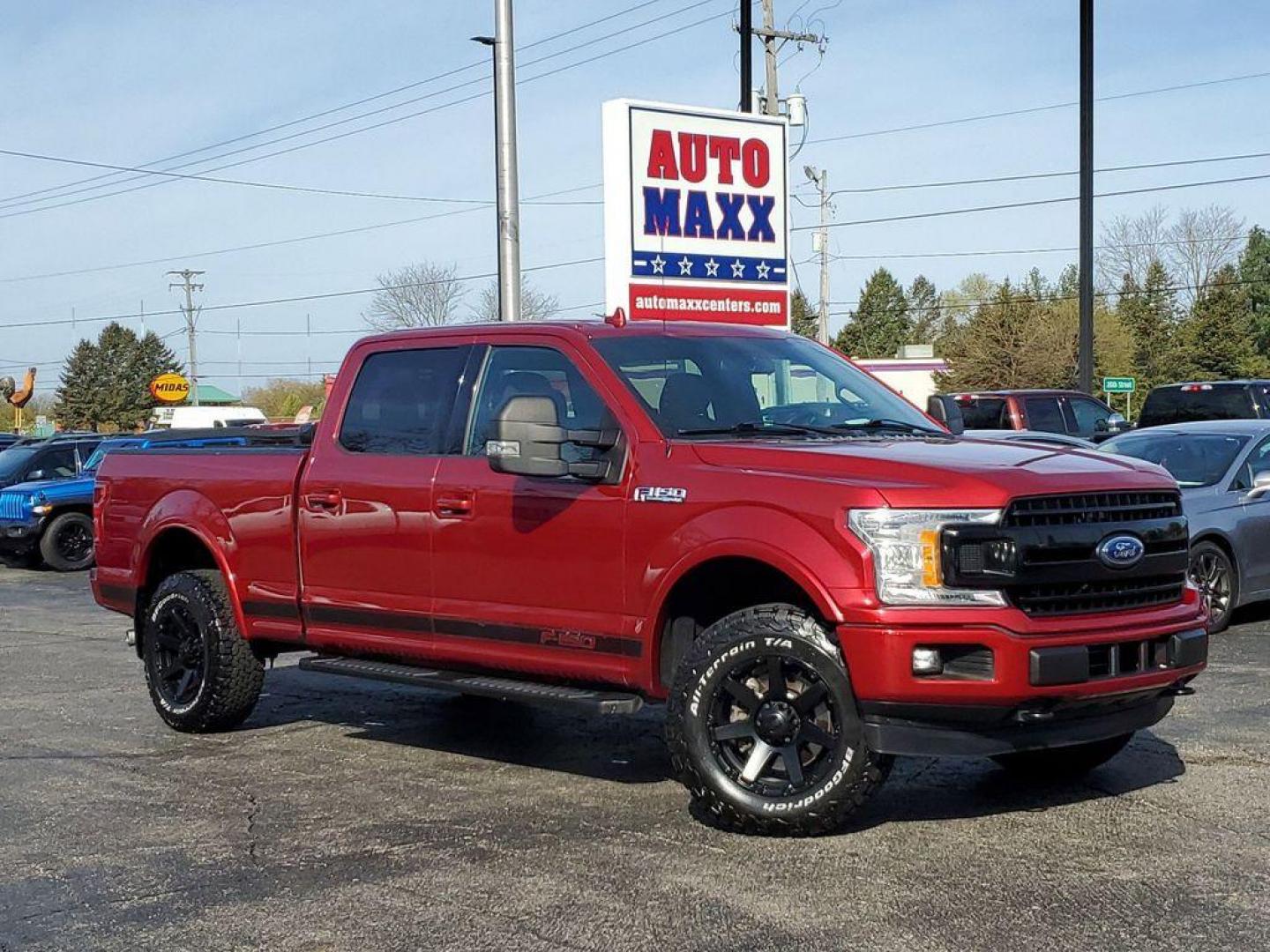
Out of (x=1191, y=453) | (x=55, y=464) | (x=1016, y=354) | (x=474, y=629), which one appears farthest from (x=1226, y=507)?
(x=1016, y=354)

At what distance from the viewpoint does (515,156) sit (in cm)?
1744

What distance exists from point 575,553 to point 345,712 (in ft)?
10.3

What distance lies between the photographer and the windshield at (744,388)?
21.8 ft

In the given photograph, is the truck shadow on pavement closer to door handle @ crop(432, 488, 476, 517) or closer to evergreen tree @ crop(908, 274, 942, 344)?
door handle @ crop(432, 488, 476, 517)

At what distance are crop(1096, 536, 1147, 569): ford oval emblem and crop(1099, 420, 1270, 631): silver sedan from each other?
5758mm

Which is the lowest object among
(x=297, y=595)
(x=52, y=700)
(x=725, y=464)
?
Answer: (x=52, y=700)

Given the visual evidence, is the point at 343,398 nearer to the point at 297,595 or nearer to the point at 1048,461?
the point at 297,595

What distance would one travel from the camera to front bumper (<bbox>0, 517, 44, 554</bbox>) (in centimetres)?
2145

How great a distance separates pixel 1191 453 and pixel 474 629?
7440 mm

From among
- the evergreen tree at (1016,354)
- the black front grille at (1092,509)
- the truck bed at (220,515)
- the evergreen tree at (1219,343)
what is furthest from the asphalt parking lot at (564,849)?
the evergreen tree at (1219,343)

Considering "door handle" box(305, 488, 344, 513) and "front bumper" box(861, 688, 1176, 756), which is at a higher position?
"door handle" box(305, 488, 344, 513)

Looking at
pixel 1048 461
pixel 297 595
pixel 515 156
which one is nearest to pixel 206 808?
pixel 297 595

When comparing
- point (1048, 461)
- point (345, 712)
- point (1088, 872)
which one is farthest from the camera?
point (345, 712)

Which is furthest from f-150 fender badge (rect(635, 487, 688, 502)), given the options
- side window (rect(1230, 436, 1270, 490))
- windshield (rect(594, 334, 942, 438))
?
side window (rect(1230, 436, 1270, 490))
